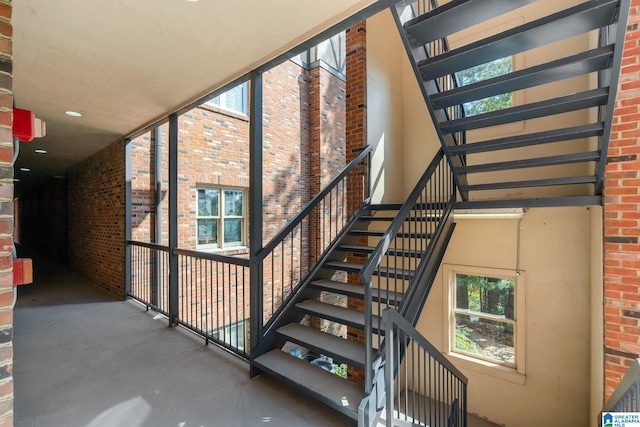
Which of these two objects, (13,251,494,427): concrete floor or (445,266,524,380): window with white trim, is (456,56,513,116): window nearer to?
(445,266,524,380): window with white trim

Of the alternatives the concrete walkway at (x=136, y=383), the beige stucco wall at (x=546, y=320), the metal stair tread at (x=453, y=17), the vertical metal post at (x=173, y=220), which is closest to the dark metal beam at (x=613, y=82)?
the metal stair tread at (x=453, y=17)

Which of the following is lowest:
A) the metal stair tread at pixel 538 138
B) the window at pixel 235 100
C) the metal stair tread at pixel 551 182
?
the metal stair tread at pixel 551 182

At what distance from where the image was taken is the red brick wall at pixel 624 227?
7.48 ft

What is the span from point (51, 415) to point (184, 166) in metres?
4.26

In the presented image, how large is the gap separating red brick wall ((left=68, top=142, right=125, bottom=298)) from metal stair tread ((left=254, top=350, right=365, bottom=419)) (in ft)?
11.9

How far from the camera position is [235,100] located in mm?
6652

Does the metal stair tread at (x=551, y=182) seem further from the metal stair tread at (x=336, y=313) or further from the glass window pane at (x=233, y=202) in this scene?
the glass window pane at (x=233, y=202)

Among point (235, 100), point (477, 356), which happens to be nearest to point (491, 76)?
point (477, 356)

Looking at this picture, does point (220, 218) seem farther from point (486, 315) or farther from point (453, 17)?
point (453, 17)

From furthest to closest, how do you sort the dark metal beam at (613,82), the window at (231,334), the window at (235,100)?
the window at (235,100)
the window at (231,334)
the dark metal beam at (613,82)

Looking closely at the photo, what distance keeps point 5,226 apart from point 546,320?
4.49 metres

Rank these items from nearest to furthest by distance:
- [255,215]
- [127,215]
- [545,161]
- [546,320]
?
[545,161] → [255,215] → [546,320] → [127,215]

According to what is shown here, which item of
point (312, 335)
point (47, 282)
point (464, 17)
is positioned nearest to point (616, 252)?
point (464, 17)

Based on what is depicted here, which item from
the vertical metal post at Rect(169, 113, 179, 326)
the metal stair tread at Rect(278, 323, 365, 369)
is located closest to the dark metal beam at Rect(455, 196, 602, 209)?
the metal stair tread at Rect(278, 323, 365, 369)
